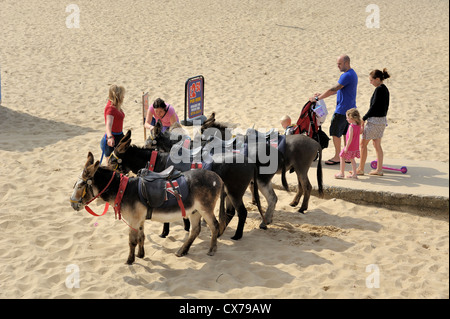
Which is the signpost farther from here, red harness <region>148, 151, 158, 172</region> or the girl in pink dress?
red harness <region>148, 151, 158, 172</region>

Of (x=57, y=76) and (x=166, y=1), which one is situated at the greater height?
(x=166, y=1)

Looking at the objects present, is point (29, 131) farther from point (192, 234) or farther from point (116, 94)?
point (192, 234)

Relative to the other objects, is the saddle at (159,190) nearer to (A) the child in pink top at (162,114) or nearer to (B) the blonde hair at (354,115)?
(A) the child in pink top at (162,114)

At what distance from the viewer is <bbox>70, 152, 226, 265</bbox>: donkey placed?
205 inches

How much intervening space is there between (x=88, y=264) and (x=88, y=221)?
1.26 meters

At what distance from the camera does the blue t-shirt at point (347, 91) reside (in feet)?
25.9

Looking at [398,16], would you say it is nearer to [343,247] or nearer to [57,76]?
[57,76]

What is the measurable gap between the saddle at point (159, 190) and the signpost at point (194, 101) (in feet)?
12.7

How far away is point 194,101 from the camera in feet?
31.0

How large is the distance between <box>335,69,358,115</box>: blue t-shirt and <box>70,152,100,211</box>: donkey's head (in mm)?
4495

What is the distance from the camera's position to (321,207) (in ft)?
23.8

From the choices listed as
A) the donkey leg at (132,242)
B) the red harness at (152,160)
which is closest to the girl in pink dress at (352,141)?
the red harness at (152,160)

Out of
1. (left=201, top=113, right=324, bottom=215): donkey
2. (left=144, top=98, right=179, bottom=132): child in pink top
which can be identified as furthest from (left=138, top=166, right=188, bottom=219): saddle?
(left=144, top=98, right=179, bottom=132): child in pink top
